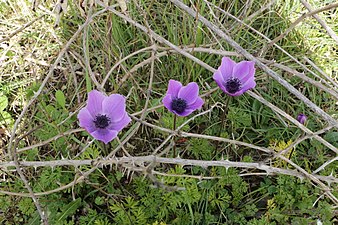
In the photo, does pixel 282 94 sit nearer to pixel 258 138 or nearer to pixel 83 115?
pixel 258 138

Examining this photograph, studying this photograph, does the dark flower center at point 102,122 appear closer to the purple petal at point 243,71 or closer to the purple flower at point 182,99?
the purple flower at point 182,99

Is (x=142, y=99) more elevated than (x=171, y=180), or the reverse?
(x=142, y=99)

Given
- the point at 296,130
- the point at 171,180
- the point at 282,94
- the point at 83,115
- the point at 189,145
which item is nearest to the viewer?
the point at 83,115

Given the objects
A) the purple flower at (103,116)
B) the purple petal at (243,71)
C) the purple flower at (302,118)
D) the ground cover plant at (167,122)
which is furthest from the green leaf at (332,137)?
the purple flower at (103,116)

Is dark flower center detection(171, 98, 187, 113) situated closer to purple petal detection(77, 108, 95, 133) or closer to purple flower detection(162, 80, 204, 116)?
purple flower detection(162, 80, 204, 116)

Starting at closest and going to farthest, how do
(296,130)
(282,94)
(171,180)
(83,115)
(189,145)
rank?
(83,115) < (171,180) < (189,145) < (296,130) < (282,94)

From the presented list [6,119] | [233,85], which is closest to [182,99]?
[233,85]

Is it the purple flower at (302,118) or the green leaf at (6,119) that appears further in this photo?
the green leaf at (6,119)

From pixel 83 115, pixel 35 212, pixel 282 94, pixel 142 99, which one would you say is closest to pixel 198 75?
pixel 142 99
